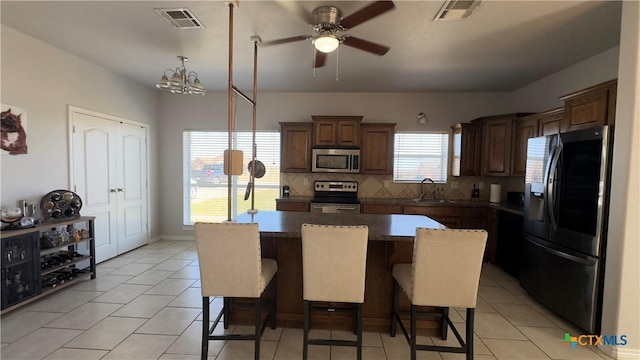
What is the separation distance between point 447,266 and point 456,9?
6.51ft

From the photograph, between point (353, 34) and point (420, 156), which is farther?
point (420, 156)

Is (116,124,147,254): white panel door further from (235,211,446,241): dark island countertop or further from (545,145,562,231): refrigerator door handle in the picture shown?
(545,145,562,231): refrigerator door handle

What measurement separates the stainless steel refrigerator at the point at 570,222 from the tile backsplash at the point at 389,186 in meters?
1.78

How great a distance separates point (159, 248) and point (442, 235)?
4608 mm

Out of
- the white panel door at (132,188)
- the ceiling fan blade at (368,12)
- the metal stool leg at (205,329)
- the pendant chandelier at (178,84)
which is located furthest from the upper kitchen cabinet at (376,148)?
the white panel door at (132,188)

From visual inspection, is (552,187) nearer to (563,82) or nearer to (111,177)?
(563,82)

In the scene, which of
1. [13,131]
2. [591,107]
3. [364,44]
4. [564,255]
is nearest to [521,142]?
[591,107]

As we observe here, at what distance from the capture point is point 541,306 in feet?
9.77

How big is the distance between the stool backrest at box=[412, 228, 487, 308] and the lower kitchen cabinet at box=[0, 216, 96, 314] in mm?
3509

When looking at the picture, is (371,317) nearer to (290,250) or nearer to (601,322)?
(290,250)

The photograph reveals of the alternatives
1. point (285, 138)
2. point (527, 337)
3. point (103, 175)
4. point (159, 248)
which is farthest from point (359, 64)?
point (159, 248)

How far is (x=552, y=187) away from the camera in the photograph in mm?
2729

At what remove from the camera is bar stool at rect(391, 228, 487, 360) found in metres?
1.84

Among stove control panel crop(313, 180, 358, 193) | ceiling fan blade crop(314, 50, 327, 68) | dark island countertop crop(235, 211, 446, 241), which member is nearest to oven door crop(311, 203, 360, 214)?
stove control panel crop(313, 180, 358, 193)
